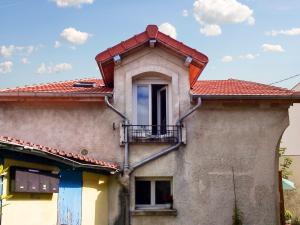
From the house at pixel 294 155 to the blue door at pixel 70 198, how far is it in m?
15.3

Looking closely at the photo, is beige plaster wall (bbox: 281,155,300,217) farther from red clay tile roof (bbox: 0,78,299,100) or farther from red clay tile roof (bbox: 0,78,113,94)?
red clay tile roof (bbox: 0,78,113,94)

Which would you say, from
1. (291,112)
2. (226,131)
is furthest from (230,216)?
(291,112)

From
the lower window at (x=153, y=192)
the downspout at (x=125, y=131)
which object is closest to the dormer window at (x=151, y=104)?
the downspout at (x=125, y=131)

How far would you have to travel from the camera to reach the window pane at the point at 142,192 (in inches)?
485

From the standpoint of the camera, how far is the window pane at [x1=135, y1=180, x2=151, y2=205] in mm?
12320

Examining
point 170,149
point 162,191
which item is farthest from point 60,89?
point 162,191

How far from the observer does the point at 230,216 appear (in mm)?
12047

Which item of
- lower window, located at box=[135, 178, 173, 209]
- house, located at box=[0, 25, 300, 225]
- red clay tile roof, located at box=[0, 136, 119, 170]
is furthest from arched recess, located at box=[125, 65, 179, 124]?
red clay tile roof, located at box=[0, 136, 119, 170]

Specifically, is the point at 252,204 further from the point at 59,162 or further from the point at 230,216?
the point at 59,162

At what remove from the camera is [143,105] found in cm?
1272

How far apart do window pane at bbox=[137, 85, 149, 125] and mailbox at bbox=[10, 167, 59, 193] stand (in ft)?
14.5

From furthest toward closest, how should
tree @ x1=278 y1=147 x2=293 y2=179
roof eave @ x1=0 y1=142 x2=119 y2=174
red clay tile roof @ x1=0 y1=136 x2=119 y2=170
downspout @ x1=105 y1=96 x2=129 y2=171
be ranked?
tree @ x1=278 y1=147 x2=293 y2=179 → downspout @ x1=105 y1=96 x2=129 y2=171 → red clay tile roof @ x1=0 y1=136 x2=119 y2=170 → roof eave @ x1=0 y1=142 x2=119 y2=174

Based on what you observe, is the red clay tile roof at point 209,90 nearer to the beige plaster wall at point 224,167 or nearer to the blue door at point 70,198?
the beige plaster wall at point 224,167

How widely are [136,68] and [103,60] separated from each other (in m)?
0.99
